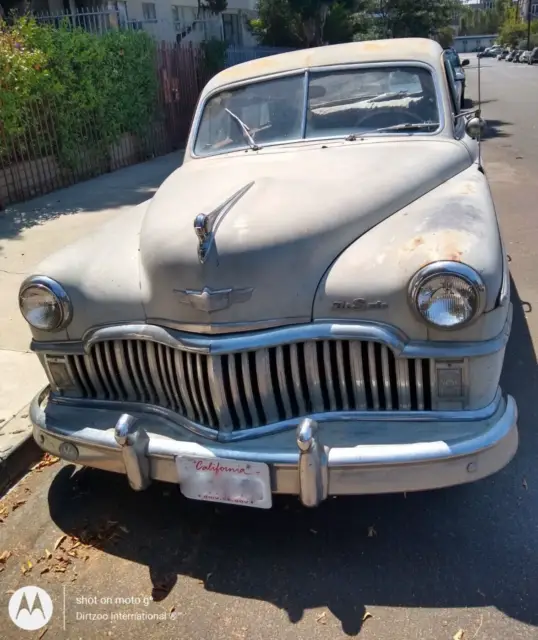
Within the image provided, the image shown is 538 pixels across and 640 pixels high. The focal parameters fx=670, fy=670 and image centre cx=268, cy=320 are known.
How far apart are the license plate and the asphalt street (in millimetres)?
393

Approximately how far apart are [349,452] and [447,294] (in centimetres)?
68

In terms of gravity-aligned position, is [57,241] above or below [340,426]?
below

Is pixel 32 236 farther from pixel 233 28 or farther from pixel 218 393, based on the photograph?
pixel 233 28

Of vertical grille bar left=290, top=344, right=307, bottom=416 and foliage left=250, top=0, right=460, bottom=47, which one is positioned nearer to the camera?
vertical grille bar left=290, top=344, right=307, bottom=416

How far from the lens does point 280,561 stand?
278cm

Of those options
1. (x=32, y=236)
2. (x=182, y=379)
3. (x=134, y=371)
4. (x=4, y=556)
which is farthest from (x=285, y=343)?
(x=32, y=236)

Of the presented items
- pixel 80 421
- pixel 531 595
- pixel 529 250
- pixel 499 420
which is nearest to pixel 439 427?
pixel 499 420

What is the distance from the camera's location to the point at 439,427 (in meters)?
2.52

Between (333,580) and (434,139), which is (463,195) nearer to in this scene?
(434,139)

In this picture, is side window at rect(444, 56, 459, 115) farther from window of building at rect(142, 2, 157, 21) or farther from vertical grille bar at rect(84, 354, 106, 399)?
window of building at rect(142, 2, 157, 21)

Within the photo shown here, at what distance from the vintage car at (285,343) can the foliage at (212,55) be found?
1377 centimetres

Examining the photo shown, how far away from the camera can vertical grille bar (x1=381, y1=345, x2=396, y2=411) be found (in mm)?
2523

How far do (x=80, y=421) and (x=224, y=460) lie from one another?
2.39 feet

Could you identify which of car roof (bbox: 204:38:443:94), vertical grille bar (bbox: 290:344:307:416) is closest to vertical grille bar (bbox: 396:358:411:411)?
vertical grille bar (bbox: 290:344:307:416)
